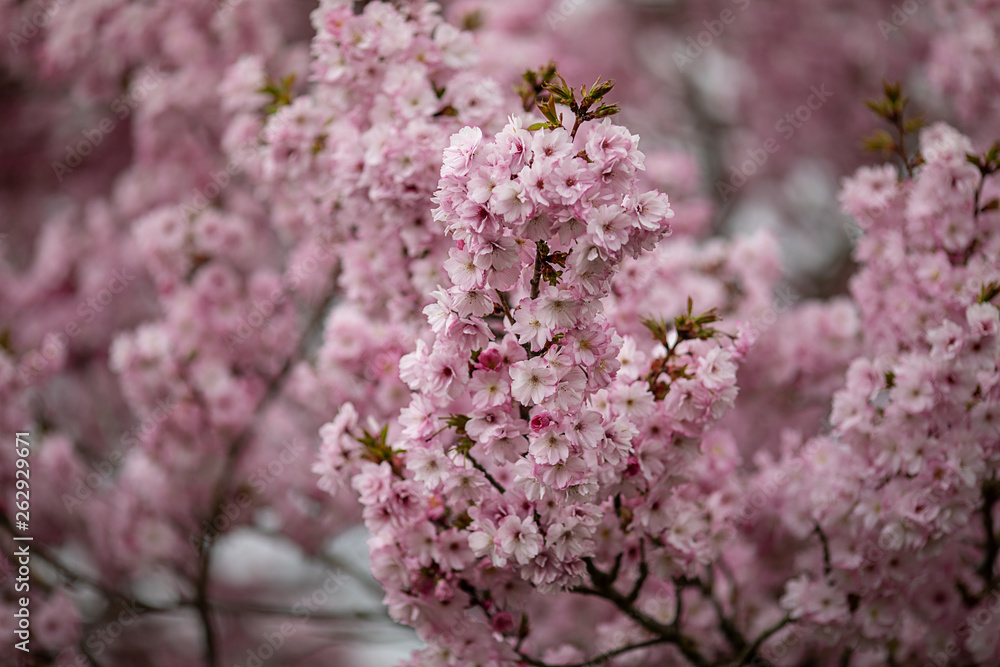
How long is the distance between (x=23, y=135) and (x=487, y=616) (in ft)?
19.1

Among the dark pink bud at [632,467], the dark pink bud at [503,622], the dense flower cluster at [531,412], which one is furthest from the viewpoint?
the dark pink bud at [503,622]

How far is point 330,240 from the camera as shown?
3055 millimetres

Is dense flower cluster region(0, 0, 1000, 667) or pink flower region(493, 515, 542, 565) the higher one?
dense flower cluster region(0, 0, 1000, 667)

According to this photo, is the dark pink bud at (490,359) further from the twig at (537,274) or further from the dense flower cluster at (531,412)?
the twig at (537,274)

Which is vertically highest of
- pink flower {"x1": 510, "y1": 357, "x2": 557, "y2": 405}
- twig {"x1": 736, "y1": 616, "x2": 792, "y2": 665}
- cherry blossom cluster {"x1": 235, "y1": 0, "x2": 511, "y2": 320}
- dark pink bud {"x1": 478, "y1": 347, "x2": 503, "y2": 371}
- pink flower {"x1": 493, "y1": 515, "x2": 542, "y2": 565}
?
cherry blossom cluster {"x1": 235, "y1": 0, "x2": 511, "y2": 320}

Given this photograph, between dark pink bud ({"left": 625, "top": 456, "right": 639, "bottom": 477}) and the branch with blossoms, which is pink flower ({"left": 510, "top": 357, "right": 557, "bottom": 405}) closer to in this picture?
the branch with blossoms

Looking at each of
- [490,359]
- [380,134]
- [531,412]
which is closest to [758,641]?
[531,412]

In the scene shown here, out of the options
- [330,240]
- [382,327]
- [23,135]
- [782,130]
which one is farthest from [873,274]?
[23,135]

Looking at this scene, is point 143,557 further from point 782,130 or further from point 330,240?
point 782,130

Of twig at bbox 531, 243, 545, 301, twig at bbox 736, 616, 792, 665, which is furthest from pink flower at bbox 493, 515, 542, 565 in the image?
twig at bbox 736, 616, 792, 665

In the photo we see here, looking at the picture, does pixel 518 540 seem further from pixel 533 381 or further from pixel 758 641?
pixel 758 641

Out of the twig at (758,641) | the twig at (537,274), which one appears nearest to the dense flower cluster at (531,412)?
the twig at (537,274)

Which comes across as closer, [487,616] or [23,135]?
[487,616]

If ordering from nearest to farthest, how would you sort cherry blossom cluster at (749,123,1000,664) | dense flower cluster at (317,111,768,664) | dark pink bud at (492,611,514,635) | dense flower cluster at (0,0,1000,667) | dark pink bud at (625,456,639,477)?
dense flower cluster at (317,111,768,664)
dense flower cluster at (0,0,1000,667)
dark pink bud at (625,456,639,477)
dark pink bud at (492,611,514,635)
cherry blossom cluster at (749,123,1000,664)
